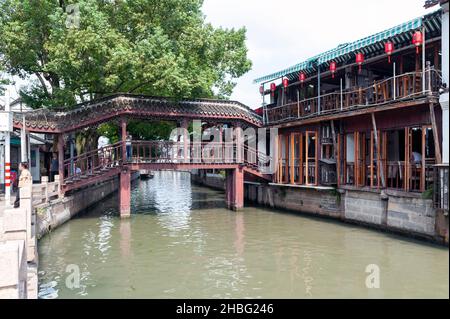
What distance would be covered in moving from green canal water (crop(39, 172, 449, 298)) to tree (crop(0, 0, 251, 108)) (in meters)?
6.27

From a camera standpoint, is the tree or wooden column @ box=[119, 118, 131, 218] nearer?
the tree

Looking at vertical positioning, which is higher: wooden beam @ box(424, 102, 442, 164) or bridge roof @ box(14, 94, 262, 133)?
bridge roof @ box(14, 94, 262, 133)

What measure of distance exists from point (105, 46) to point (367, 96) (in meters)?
10.7

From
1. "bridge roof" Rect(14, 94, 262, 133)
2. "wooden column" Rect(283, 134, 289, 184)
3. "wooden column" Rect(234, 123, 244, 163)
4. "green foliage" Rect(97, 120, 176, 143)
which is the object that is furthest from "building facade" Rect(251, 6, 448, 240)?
"green foliage" Rect(97, 120, 176, 143)

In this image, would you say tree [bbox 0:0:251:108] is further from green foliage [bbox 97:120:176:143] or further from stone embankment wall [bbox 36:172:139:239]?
green foliage [bbox 97:120:176:143]

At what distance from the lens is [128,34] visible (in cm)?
1828

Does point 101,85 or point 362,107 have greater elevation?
point 101,85

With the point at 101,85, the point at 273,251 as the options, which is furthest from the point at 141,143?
Answer: the point at 273,251

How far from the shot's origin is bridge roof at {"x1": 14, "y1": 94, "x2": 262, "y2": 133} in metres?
16.3

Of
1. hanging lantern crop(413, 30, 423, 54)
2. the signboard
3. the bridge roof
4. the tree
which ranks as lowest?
the signboard

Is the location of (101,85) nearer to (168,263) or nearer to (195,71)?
(195,71)

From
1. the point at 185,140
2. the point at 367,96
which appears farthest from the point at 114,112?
the point at 367,96

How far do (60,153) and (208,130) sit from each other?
1502cm

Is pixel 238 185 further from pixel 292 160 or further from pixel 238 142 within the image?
pixel 292 160
